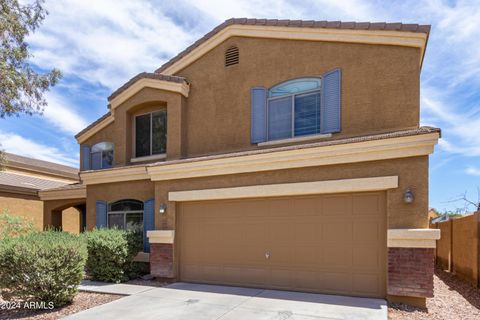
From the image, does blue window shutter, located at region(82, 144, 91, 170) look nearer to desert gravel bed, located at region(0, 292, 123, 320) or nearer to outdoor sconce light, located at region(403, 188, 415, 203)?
desert gravel bed, located at region(0, 292, 123, 320)

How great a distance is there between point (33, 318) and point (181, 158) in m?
6.19

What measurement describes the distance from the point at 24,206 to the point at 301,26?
1828cm

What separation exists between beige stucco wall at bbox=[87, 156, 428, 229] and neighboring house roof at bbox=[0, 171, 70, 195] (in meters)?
10.8

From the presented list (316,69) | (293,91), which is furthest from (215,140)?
(316,69)

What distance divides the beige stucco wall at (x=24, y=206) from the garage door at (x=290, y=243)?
1325 centimetres

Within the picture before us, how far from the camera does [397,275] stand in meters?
8.16

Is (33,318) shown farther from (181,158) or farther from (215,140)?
(215,140)

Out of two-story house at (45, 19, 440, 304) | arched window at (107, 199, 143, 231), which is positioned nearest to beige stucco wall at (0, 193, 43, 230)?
arched window at (107, 199, 143, 231)

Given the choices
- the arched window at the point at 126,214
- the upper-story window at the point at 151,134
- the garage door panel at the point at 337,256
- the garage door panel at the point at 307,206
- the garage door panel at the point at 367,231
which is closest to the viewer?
the garage door panel at the point at 367,231

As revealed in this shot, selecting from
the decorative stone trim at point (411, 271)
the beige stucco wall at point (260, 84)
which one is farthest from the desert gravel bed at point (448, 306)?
the beige stucco wall at point (260, 84)

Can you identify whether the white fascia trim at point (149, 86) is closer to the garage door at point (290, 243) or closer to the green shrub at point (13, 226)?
the garage door at point (290, 243)

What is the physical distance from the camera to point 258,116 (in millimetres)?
11336

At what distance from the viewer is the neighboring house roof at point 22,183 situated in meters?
19.8

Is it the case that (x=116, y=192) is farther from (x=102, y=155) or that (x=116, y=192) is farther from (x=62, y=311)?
(x=62, y=311)
